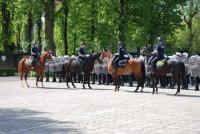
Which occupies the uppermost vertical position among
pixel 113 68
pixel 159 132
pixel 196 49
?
pixel 196 49

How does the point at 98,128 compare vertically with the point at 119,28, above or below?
below

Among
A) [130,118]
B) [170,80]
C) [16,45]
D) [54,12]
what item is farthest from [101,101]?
[16,45]

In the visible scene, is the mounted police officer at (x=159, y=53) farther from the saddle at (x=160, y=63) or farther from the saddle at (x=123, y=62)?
the saddle at (x=123, y=62)

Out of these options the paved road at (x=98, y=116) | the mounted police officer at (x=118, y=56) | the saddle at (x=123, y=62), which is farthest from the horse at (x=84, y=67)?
the paved road at (x=98, y=116)

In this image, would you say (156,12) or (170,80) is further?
(156,12)

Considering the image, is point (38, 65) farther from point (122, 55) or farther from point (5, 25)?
point (5, 25)

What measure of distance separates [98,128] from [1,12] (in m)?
50.4

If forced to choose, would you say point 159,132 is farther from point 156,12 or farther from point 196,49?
point 196,49

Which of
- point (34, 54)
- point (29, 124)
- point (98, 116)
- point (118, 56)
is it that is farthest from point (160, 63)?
point (29, 124)

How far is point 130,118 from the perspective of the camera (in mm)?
13180

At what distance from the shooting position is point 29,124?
39.8 ft

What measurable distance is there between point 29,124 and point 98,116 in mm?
2375

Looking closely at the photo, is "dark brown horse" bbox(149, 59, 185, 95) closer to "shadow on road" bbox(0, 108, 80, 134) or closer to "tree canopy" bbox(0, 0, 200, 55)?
"shadow on road" bbox(0, 108, 80, 134)

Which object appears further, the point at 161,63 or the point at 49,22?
the point at 49,22
